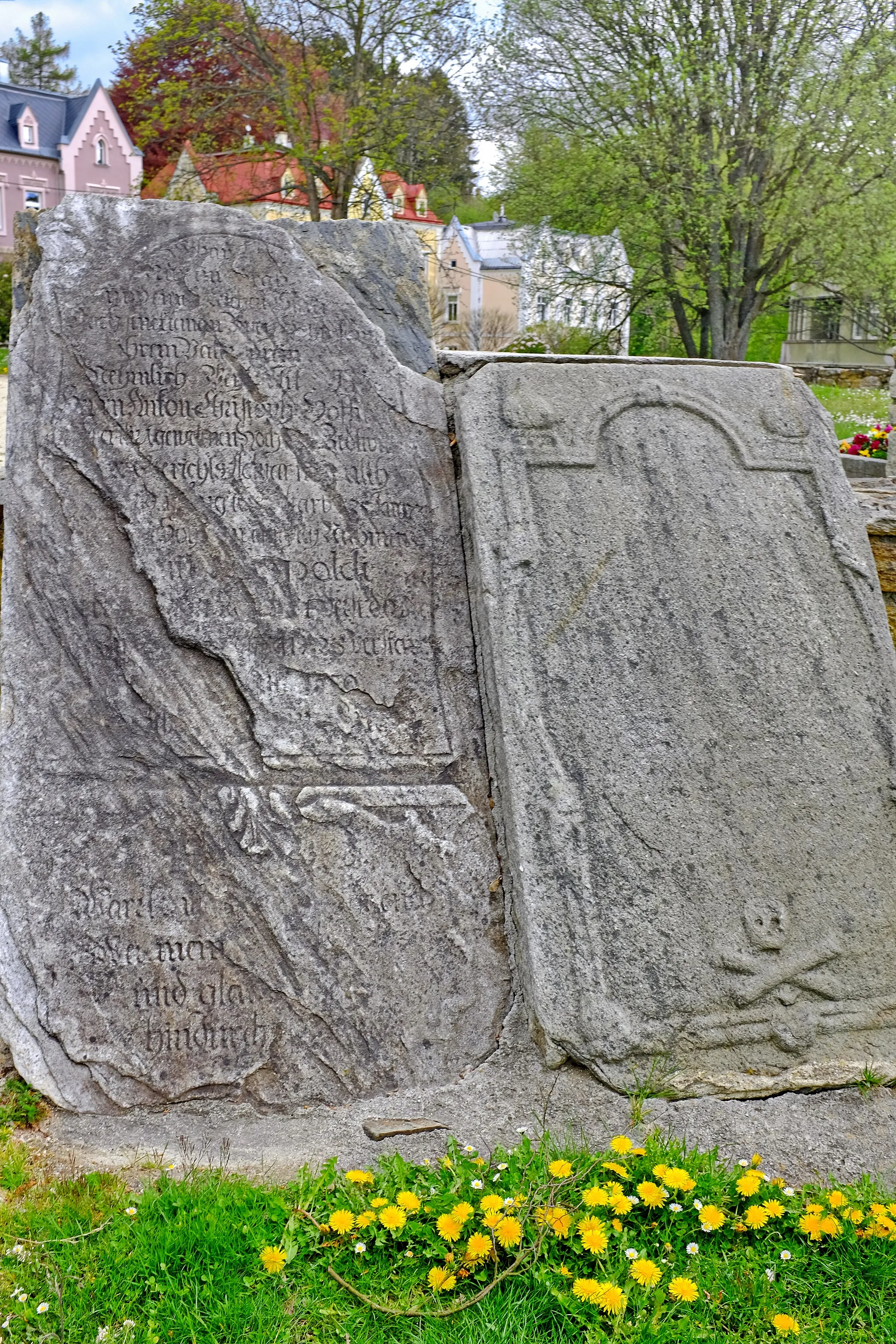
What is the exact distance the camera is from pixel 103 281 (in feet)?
9.76

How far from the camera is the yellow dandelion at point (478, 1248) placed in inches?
75.0

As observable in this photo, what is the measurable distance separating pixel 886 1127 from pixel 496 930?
977mm

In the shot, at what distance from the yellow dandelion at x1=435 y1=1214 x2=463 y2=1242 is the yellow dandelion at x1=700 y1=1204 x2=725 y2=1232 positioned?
1.51 feet

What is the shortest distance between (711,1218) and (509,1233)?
397mm

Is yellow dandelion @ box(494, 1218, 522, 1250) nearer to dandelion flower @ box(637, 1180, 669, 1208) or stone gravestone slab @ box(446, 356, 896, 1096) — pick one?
dandelion flower @ box(637, 1180, 669, 1208)

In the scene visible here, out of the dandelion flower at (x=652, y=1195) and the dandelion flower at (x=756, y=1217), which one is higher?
the dandelion flower at (x=652, y=1195)

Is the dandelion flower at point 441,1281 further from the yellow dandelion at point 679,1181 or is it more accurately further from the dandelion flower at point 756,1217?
the dandelion flower at point 756,1217

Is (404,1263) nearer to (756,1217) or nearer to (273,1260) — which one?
(273,1260)

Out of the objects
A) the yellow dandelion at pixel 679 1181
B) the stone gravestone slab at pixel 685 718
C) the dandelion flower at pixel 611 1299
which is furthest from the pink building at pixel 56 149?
the dandelion flower at pixel 611 1299

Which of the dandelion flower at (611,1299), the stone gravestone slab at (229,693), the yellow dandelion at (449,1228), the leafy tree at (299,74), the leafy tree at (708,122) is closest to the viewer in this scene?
the dandelion flower at (611,1299)

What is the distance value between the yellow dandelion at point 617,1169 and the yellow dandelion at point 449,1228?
1.08ft

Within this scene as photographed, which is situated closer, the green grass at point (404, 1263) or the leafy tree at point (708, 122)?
the green grass at point (404, 1263)

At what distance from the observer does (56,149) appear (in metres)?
34.6

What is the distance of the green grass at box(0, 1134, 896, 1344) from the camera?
184 cm
